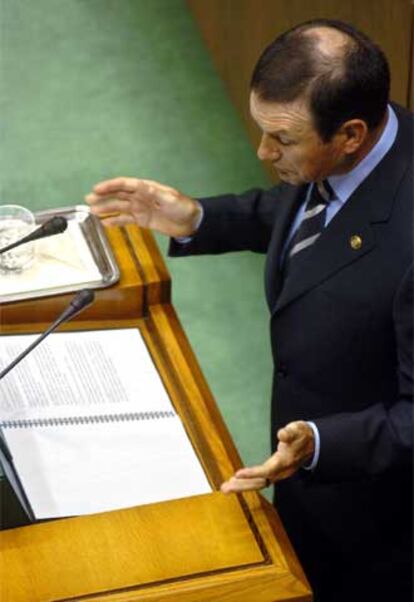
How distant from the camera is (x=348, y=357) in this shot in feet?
6.63

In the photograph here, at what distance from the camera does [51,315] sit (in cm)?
225

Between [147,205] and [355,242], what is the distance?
0.44 metres

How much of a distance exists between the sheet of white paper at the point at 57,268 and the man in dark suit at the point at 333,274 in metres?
0.12

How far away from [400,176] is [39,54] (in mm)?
2807

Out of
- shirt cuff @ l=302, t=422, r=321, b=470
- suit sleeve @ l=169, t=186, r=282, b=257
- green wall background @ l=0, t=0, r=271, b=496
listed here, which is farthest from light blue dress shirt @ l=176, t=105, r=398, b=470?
green wall background @ l=0, t=0, r=271, b=496

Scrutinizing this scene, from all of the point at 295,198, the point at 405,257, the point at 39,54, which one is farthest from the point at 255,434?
the point at 39,54

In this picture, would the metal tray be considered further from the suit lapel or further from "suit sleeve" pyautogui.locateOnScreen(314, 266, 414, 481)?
"suit sleeve" pyautogui.locateOnScreen(314, 266, 414, 481)

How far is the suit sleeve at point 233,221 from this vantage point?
2.29 m

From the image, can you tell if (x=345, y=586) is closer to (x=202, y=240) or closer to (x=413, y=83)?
(x=202, y=240)

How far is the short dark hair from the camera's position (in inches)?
72.4

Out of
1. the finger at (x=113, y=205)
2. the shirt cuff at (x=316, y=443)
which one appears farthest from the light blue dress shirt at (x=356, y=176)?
the finger at (x=113, y=205)

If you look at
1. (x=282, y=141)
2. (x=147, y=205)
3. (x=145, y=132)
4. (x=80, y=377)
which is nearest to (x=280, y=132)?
(x=282, y=141)

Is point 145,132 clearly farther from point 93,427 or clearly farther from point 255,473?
A: point 255,473

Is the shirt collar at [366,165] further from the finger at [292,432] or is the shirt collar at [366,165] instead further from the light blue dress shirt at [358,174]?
the finger at [292,432]
